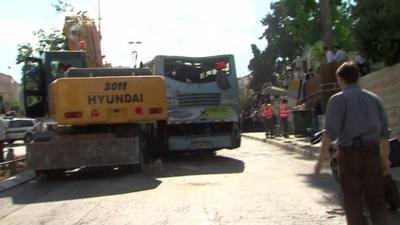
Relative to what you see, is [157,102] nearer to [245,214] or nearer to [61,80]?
[61,80]

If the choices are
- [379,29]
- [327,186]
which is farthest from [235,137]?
[327,186]

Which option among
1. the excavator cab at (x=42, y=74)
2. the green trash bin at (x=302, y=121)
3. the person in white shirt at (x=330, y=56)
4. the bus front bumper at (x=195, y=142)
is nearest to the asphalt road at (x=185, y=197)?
the bus front bumper at (x=195, y=142)

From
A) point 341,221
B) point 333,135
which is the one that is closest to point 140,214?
point 341,221

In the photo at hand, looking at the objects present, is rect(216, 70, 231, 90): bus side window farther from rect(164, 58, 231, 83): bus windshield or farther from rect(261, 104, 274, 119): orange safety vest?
Result: rect(261, 104, 274, 119): orange safety vest

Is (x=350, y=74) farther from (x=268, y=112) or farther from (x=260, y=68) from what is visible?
(x=260, y=68)

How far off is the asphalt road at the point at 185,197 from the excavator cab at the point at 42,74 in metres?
2.29

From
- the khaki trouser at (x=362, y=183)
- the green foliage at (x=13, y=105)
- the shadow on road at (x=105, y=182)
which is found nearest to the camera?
the khaki trouser at (x=362, y=183)

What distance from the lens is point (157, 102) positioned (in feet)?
47.0

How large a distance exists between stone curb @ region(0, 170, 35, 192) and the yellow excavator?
1.44 feet

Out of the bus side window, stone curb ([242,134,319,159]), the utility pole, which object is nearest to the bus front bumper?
the bus side window

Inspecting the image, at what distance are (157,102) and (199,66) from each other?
4003 millimetres

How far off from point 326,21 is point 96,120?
11.0m

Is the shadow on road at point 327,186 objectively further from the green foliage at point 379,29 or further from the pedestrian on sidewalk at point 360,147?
the green foliage at point 379,29

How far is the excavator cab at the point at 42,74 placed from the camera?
1633 cm
